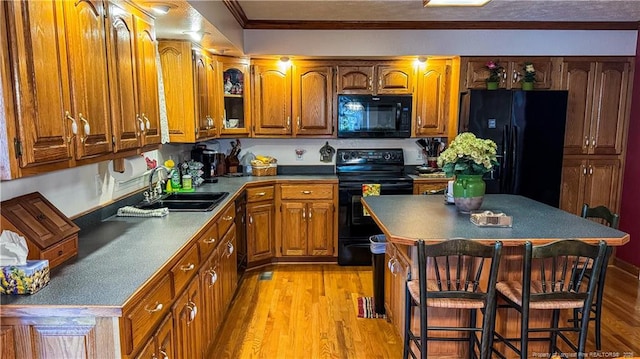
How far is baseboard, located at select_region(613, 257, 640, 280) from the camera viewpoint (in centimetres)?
409

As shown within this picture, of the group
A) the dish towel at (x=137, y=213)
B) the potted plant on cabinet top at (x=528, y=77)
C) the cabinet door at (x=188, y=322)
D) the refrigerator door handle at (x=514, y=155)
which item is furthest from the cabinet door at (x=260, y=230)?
the potted plant on cabinet top at (x=528, y=77)

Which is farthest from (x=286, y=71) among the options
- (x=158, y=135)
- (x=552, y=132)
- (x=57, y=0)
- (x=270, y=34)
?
(x=57, y=0)

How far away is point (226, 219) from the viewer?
9.91 ft

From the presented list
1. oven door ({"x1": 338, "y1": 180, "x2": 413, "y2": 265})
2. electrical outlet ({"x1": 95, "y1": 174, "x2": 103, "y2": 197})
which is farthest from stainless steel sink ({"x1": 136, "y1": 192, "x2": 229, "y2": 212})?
oven door ({"x1": 338, "y1": 180, "x2": 413, "y2": 265})

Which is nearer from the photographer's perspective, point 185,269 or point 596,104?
point 185,269

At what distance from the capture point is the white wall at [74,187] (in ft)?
5.87

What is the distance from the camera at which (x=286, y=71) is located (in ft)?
14.4

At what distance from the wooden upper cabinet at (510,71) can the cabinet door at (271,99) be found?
1837 mm

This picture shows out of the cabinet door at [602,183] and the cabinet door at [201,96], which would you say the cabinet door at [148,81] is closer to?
the cabinet door at [201,96]

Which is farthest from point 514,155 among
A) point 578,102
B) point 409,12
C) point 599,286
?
point 599,286

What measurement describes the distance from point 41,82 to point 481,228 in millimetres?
2141

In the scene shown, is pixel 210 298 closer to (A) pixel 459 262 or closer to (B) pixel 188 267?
(B) pixel 188 267

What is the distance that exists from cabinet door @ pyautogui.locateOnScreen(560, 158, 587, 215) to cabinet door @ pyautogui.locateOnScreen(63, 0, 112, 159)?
14.0 ft

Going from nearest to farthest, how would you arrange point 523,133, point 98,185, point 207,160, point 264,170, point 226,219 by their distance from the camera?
point 98,185 → point 226,219 → point 523,133 → point 207,160 → point 264,170
